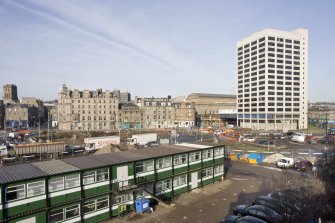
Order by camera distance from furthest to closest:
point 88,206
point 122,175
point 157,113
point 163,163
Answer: point 157,113 < point 163,163 < point 122,175 < point 88,206

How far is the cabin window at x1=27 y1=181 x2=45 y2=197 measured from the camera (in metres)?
17.8

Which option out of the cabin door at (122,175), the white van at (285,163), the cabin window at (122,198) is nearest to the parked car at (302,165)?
the white van at (285,163)

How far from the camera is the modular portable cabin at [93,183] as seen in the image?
17578 mm

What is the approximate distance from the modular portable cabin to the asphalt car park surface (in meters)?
1.56

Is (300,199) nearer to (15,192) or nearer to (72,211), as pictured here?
(72,211)

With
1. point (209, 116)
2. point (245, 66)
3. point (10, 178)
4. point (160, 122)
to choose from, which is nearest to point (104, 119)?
point (160, 122)

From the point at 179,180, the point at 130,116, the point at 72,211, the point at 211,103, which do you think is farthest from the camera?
the point at 211,103

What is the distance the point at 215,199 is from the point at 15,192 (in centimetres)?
1945

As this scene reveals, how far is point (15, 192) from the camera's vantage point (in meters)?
17.2

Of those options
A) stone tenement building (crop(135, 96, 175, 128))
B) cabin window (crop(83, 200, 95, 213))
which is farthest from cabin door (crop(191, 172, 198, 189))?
stone tenement building (crop(135, 96, 175, 128))

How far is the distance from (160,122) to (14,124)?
7876 cm

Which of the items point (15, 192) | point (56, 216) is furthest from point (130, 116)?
point (15, 192)

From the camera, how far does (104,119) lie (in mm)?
122000

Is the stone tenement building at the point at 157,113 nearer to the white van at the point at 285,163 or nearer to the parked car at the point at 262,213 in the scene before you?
the white van at the point at 285,163
